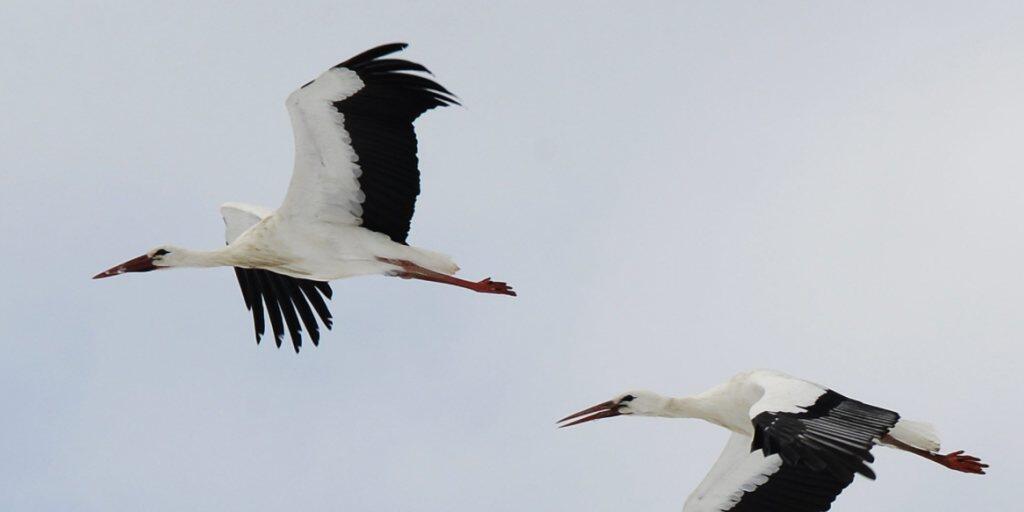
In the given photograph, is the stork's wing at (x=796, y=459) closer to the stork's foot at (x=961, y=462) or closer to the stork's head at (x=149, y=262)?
the stork's foot at (x=961, y=462)

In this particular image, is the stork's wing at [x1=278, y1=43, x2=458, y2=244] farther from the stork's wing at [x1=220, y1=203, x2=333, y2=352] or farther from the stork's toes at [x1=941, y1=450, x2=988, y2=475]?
the stork's toes at [x1=941, y1=450, x2=988, y2=475]

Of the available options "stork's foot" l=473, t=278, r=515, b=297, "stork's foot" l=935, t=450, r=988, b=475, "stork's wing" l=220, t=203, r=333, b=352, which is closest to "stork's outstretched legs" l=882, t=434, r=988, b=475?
"stork's foot" l=935, t=450, r=988, b=475

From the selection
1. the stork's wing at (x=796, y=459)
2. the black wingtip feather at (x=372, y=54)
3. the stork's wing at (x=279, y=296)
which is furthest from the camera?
Result: the stork's wing at (x=279, y=296)

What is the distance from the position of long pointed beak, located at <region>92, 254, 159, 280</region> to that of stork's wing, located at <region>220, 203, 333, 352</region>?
1.05 m

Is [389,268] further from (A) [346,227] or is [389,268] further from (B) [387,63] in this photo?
(B) [387,63]

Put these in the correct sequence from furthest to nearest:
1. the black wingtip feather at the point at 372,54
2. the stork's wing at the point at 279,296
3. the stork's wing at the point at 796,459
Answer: the stork's wing at the point at 279,296
the black wingtip feather at the point at 372,54
the stork's wing at the point at 796,459

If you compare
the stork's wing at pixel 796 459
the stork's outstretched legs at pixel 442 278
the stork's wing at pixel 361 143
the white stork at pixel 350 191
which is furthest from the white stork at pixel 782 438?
the stork's wing at pixel 361 143

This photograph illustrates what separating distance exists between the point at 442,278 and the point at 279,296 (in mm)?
2067

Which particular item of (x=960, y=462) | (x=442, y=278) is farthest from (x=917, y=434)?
(x=442, y=278)

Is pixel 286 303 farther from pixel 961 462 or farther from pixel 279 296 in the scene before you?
pixel 961 462

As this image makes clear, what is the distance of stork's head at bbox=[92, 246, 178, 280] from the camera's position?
15008 mm

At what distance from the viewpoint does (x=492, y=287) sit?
1470 centimetres

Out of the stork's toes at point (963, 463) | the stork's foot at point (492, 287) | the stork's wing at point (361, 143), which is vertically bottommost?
the stork's toes at point (963, 463)

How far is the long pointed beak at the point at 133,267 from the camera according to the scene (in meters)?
15.1
